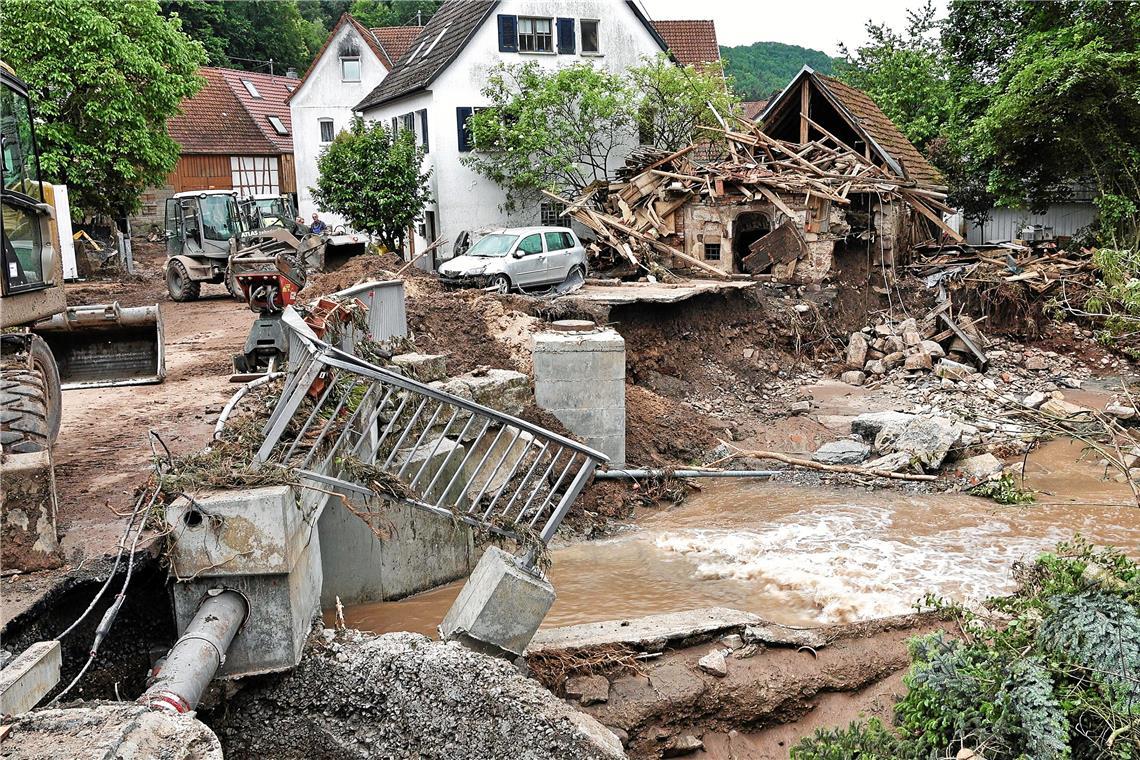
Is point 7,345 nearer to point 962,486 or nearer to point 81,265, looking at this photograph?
point 962,486

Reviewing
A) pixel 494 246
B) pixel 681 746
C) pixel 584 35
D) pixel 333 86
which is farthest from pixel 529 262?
pixel 333 86

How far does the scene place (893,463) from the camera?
42.9ft

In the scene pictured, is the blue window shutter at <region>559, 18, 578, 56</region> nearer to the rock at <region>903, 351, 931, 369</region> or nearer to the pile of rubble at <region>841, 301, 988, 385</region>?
the pile of rubble at <region>841, 301, 988, 385</region>

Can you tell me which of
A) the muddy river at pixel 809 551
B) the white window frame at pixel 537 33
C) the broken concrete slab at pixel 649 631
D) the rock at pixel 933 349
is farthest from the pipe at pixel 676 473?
the white window frame at pixel 537 33

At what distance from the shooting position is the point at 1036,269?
855 inches

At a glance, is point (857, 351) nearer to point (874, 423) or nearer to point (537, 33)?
point (874, 423)

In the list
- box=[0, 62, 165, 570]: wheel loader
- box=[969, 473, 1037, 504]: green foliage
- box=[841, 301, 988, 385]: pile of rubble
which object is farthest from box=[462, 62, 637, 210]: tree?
box=[0, 62, 165, 570]: wheel loader

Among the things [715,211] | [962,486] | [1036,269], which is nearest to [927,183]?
[1036,269]

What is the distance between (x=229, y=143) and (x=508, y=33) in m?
20.9

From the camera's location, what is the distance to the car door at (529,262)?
795 inches

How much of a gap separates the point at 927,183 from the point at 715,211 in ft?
21.9

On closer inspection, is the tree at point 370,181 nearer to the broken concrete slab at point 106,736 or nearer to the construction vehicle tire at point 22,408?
the construction vehicle tire at point 22,408

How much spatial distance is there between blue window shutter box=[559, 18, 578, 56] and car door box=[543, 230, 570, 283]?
11.0 metres

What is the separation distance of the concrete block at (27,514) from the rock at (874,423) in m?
11.6
